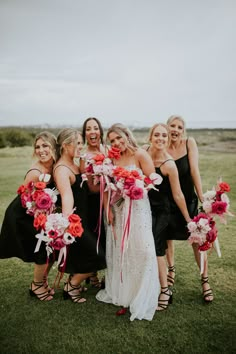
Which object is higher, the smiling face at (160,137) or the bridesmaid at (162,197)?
the smiling face at (160,137)

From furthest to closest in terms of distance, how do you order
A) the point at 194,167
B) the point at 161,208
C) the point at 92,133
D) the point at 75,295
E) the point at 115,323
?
1. the point at 92,133
2. the point at 194,167
3. the point at 75,295
4. the point at 161,208
5. the point at 115,323

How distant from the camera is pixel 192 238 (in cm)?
450

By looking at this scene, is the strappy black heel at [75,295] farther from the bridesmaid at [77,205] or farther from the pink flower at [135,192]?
the pink flower at [135,192]

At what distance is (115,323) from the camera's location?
13.9 feet

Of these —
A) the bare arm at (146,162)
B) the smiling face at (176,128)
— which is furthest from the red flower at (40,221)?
the smiling face at (176,128)

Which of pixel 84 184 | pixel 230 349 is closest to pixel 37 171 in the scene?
pixel 84 184

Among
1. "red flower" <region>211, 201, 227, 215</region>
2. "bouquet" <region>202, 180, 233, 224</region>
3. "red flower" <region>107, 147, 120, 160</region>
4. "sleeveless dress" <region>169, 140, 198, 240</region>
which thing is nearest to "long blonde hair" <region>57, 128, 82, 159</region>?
"red flower" <region>107, 147, 120, 160</region>

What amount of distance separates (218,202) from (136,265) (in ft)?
4.50

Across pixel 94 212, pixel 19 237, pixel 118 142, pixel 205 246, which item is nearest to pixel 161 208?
pixel 205 246

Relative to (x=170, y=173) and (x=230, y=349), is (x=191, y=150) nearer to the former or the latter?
(x=170, y=173)

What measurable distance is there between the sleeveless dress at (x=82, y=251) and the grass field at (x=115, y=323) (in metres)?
0.59

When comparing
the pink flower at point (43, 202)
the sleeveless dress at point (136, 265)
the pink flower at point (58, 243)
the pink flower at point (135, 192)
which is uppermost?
the pink flower at point (135, 192)

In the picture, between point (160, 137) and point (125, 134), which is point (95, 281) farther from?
point (160, 137)

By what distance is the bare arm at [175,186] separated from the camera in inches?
179
